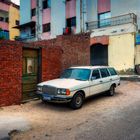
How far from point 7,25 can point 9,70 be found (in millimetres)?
34448

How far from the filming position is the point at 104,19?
24.4 metres

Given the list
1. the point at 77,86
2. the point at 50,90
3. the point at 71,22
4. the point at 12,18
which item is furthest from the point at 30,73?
the point at 12,18

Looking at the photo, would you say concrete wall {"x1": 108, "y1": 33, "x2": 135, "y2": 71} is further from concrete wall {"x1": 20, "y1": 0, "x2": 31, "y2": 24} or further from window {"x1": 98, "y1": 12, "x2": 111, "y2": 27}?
concrete wall {"x1": 20, "y1": 0, "x2": 31, "y2": 24}

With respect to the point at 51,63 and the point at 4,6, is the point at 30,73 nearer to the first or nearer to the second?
the point at 51,63

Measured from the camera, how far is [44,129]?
645 centimetres

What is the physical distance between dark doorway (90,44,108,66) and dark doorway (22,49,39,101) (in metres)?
14.2

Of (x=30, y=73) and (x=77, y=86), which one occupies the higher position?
(x=30, y=73)

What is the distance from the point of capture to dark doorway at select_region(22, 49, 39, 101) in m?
10.2

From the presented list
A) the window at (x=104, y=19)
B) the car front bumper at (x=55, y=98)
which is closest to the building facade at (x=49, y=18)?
the window at (x=104, y=19)

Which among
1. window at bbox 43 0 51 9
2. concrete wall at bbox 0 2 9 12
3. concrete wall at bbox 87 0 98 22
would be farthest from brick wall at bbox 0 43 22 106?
concrete wall at bbox 0 2 9 12

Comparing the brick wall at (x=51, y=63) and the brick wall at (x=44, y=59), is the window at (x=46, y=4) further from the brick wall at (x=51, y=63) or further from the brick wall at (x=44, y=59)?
the brick wall at (x=51, y=63)

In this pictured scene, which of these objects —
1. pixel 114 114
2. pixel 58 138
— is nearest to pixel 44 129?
pixel 58 138

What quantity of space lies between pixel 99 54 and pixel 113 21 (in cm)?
418

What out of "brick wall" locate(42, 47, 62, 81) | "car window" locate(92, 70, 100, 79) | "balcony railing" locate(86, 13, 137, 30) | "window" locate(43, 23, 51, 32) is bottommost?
"car window" locate(92, 70, 100, 79)
